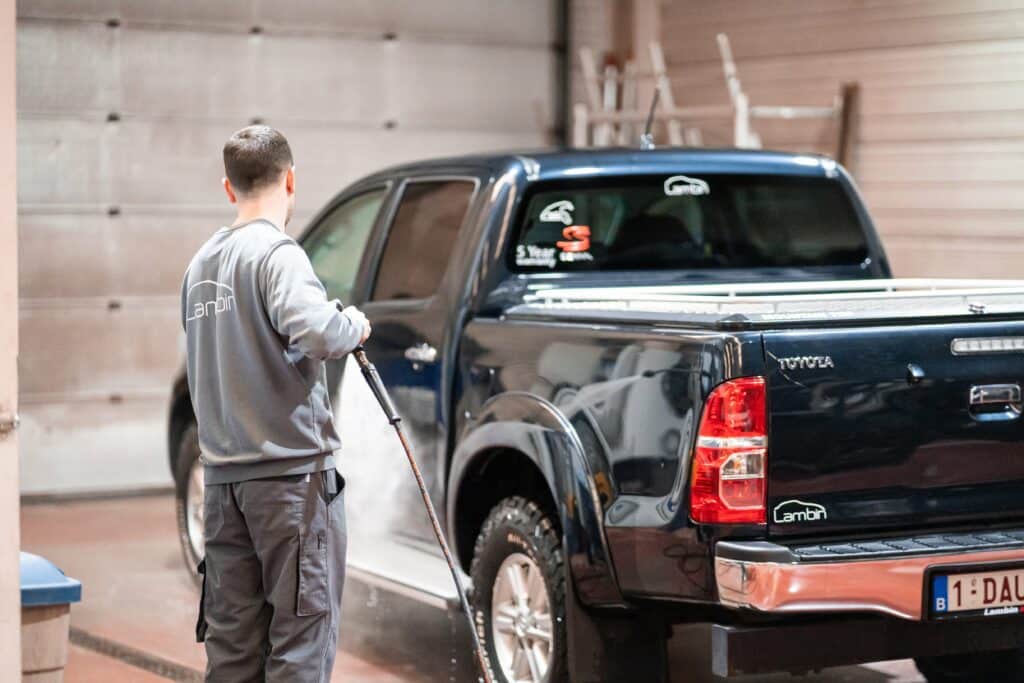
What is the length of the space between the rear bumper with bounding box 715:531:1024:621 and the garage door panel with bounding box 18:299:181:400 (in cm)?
676

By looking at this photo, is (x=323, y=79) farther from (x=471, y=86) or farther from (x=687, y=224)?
(x=687, y=224)

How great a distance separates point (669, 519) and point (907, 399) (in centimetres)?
72

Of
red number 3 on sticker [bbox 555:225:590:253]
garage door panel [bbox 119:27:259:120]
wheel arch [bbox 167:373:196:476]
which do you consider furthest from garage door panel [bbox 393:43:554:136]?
red number 3 on sticker [bbox 555:225:590:253]

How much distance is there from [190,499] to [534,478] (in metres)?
2.53

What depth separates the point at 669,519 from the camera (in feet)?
14.8

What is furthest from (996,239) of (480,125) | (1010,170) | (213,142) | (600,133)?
(213,142)

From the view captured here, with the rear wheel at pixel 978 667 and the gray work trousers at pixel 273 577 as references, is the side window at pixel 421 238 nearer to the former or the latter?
the gray work trousers at pixel 273 577

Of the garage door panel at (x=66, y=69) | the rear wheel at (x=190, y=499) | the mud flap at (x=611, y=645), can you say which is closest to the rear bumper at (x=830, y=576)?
the mud flap at (x=611, y=645)

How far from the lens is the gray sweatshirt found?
412 cm

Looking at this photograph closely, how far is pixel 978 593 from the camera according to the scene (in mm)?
4473

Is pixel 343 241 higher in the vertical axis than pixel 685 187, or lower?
lower

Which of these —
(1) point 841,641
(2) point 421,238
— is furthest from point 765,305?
(2) point 421,238

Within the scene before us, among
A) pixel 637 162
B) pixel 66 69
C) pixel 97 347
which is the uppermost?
pixel 66 69

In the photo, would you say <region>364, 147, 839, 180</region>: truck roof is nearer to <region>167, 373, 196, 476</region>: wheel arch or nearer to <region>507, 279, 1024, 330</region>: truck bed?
<region>507, 279, 1024, 330</region>: truck bed
